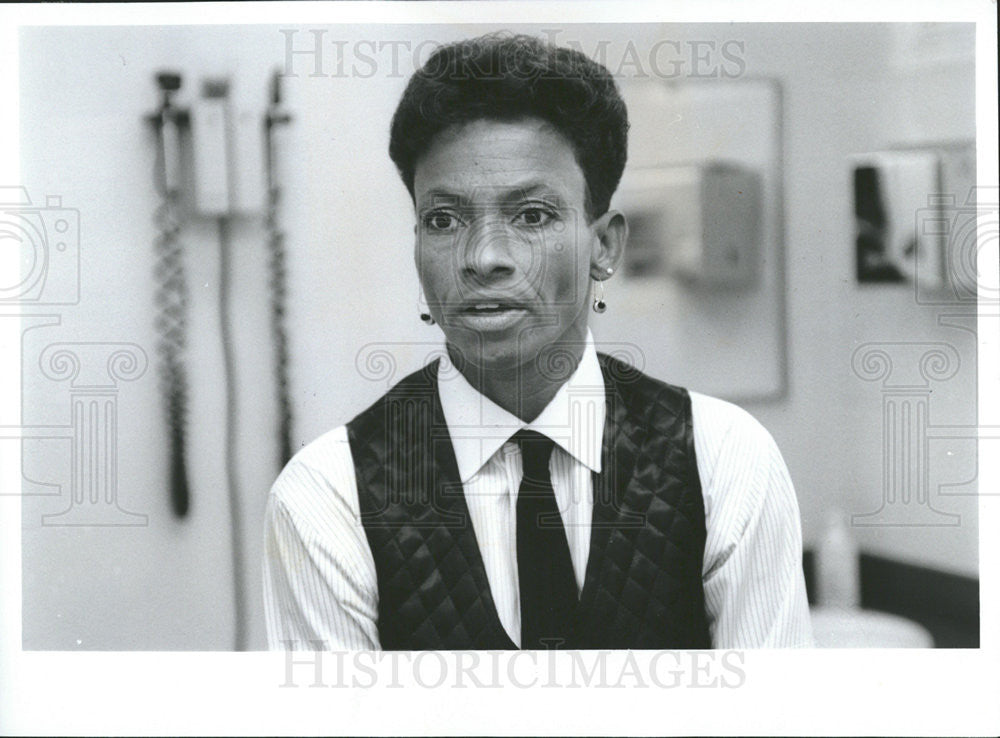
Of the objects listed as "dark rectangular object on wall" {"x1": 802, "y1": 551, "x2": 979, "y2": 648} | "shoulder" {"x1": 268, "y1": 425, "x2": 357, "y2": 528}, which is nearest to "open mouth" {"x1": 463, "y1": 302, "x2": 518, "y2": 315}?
"shoulder" {"x1": 268, "y1": 425, "x2": 357, "y2": 528}

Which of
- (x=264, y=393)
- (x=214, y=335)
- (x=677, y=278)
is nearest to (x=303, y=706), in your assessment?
(x=264, y=393)

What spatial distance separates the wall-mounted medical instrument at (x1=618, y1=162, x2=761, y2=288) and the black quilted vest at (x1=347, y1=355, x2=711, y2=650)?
24 cm

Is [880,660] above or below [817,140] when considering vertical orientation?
below

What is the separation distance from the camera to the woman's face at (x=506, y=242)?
2080 millimetres

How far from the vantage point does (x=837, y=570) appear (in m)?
2.18

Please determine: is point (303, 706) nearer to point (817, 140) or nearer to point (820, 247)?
point (820, 247)

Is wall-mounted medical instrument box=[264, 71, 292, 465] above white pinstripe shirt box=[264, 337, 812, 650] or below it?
above

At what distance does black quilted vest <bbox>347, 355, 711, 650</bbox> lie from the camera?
212 centimetres

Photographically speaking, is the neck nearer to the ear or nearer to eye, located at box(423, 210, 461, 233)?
the ear

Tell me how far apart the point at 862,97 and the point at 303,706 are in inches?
67.5

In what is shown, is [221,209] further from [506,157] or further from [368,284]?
[506,157]

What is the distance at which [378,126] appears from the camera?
2145mm

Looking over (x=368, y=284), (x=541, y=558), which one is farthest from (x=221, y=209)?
(x=541, y=558)

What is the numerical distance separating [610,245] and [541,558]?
0.66 m
